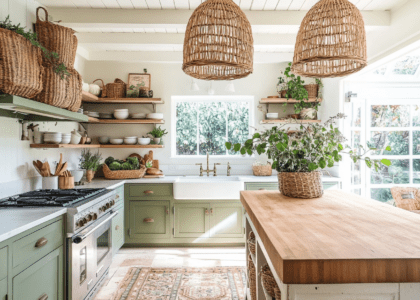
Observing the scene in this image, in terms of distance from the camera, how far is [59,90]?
8.14ft

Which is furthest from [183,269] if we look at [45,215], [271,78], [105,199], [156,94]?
[271,78]

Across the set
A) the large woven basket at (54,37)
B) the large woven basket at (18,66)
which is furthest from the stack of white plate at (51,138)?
the large woven basket at (18,66)

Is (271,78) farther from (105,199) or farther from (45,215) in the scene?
(45,215)

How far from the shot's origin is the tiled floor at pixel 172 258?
3.36 metres

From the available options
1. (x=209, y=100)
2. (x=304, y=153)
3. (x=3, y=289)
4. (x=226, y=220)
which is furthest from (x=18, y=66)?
(x=209, y=100)

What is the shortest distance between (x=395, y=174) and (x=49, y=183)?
4.08 m

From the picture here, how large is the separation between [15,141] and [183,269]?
6.83ft

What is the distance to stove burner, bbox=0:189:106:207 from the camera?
2.19 m

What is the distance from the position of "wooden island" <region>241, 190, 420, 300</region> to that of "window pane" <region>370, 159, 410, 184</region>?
298 cm

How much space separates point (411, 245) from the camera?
953mm

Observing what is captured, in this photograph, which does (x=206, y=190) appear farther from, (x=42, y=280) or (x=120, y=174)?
(x=42, y=280)

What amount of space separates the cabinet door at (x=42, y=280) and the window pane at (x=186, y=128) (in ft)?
9.10

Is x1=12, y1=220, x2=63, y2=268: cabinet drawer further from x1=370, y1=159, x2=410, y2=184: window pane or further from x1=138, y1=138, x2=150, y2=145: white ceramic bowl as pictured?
x1=370, y1=159, x2=410, y2=184: window pane

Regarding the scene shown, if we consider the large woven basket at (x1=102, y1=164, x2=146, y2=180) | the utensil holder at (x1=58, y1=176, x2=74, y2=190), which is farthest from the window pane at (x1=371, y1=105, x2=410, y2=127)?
the utensil holder at (x1=58, y1=176, x2=74, y2=190)
